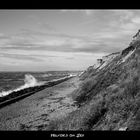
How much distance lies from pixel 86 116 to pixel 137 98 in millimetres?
2492

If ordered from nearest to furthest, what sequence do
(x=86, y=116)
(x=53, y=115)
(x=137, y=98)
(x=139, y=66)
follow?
(x=137, y=98) → (x=86, y=116) → (x=139, y=66) → (x=53, y=115)

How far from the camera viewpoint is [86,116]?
Result: 8000 mm

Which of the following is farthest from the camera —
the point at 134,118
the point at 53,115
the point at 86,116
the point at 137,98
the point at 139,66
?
the point at 53,115
